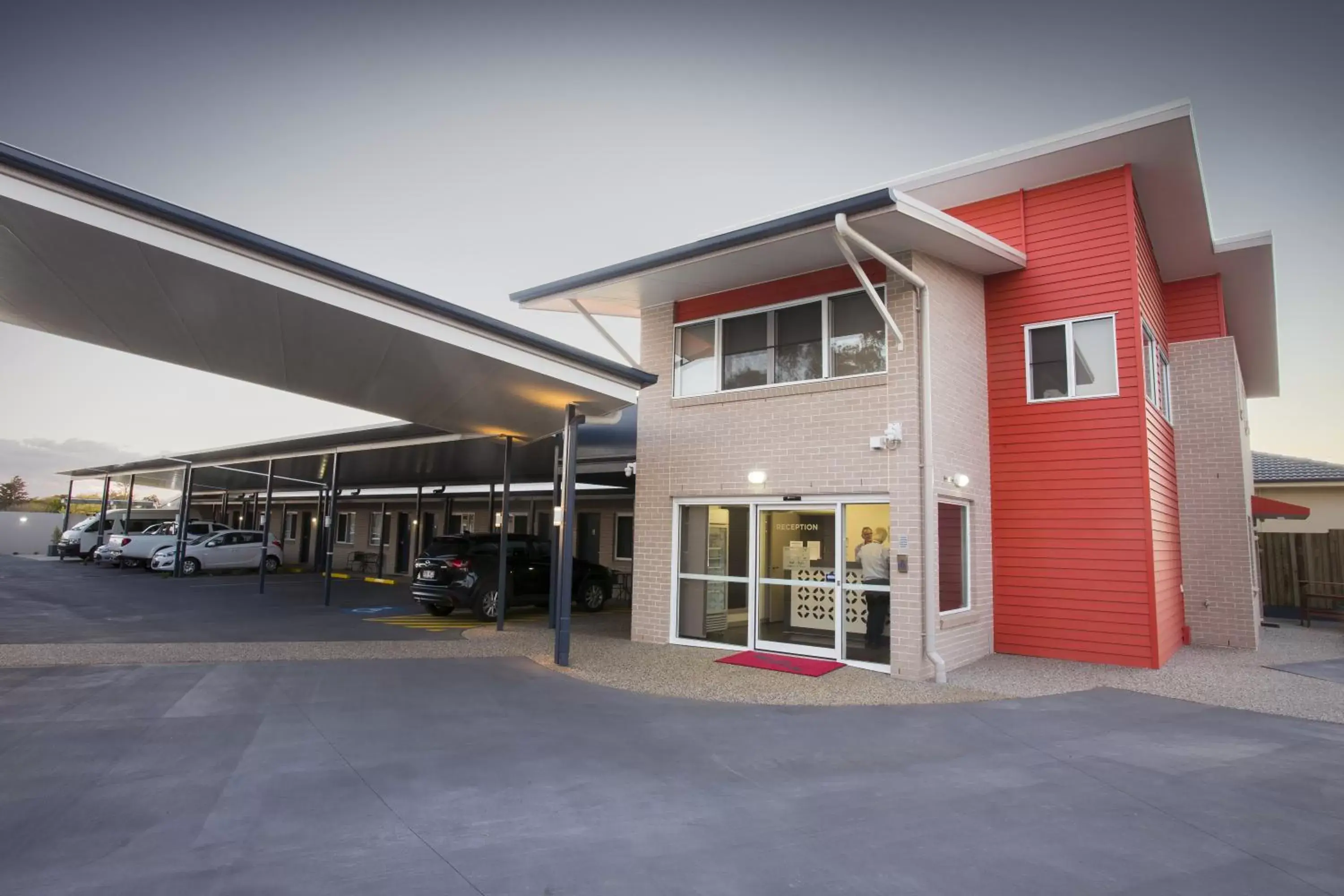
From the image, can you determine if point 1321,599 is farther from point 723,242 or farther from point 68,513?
point 68,513

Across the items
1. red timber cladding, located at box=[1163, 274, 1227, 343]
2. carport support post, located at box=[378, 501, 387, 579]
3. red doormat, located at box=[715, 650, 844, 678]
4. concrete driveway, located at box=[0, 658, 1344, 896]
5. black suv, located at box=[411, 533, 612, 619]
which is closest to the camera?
concrete driveway, located at box=[0, 658, 1344, 896]

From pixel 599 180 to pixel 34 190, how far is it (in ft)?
88.4

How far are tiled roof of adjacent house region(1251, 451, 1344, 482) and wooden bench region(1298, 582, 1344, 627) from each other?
13.2 ft

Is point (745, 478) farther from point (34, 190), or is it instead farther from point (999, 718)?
point (34, 190)

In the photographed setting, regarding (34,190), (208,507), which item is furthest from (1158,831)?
(208,507)

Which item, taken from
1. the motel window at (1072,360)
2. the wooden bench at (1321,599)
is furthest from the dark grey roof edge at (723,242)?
the wooden bench at (1321,599)

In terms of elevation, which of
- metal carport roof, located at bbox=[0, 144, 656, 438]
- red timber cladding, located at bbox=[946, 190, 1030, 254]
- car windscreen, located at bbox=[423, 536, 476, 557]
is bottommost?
car windscreen, located at bbox=[423, 536, 476, 557]

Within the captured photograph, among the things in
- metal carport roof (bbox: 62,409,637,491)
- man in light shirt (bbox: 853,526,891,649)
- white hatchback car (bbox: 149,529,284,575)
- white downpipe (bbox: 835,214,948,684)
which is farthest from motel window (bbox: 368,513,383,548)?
white downpipe (bbox: 835,214,948,684)

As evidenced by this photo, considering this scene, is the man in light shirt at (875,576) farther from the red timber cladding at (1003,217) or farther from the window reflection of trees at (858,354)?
the red timber cladding at (1003,217)

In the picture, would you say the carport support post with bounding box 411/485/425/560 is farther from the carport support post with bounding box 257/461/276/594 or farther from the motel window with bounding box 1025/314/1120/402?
the motel window with bounding box 1025/314/1120/402

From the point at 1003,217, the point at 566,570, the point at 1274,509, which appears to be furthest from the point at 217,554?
the point at 1274,509

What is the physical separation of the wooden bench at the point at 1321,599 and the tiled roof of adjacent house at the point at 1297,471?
4013 millimetres

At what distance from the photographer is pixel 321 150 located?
58.1ft

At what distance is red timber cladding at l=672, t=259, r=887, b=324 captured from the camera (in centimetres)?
932
